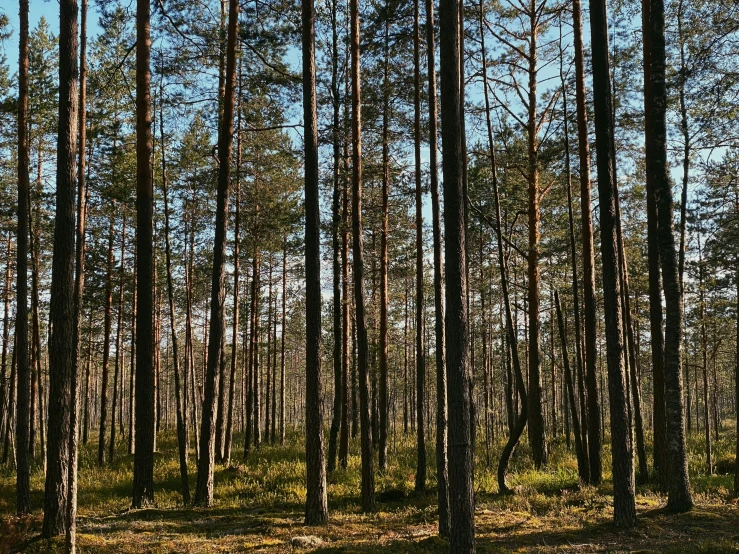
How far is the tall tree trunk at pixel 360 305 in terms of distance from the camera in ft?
33.7

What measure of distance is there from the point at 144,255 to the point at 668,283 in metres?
9.96

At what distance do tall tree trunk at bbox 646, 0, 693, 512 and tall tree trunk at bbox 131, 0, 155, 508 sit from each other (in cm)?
971

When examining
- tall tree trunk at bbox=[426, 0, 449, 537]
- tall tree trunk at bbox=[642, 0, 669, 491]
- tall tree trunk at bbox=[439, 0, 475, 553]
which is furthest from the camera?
tall tree trunk at bbox=[642, 0, 669, 491]

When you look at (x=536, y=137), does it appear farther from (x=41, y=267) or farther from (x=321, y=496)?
(x=41, y=267)

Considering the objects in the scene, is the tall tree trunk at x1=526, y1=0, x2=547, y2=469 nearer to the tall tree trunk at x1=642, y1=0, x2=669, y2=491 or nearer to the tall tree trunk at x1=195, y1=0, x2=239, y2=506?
the tall tree trunk at x1=642, y1=0, x2=669, y2=491

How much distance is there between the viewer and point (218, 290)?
10914mm

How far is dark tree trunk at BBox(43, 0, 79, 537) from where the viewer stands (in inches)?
277

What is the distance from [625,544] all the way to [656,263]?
590 cm

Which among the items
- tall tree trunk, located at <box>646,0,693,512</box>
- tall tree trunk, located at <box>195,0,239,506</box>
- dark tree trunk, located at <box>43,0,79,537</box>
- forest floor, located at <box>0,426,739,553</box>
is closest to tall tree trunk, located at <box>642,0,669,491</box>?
tall tree trunk, located at <box>646,0,693,512</box>

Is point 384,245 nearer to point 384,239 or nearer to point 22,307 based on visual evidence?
point 384,239

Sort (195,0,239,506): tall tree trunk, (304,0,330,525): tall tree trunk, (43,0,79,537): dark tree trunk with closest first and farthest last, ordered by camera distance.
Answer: (43,0,79,537): dark tree trunk → (304,0,330,525): tall tree trunk → (195,0,239,506): tall tree trunk

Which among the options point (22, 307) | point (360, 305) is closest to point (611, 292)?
point (360, 305)

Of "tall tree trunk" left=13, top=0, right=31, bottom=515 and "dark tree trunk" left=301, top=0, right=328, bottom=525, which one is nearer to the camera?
"dark tree trunk" left=301, top=0, right=328, bottom=525

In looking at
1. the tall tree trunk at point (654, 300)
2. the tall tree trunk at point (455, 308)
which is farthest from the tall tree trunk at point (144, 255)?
the tall tree trunk at point (654, 300)
